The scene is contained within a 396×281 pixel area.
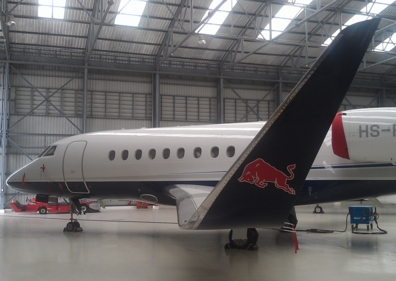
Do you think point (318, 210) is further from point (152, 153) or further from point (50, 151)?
point (50, 151)

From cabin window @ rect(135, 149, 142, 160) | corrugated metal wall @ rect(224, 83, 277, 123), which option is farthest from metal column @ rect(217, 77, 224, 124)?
cabin window @ rect(135, 149, 142, 160)

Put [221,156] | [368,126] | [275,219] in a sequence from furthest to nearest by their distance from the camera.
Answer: [221,156], [368,126], [275,219]

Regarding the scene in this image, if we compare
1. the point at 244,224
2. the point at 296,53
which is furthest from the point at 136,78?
the point at 244,224

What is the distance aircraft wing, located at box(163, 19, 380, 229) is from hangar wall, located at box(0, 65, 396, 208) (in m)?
23.5

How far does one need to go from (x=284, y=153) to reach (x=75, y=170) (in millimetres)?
9781

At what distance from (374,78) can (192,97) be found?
54.0ft

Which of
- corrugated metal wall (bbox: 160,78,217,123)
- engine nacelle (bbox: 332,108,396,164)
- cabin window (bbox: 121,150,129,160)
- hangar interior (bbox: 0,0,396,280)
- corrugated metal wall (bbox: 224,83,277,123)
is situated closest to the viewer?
engine nacelle (bbox: 332,108,396,164)

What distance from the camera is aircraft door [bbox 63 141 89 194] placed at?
12734 millimetres

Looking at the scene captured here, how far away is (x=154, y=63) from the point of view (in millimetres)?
27828

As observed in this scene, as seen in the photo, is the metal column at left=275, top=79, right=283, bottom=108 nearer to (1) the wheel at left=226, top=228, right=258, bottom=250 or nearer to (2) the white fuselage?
(2) the white fuselage

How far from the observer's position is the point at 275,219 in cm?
489

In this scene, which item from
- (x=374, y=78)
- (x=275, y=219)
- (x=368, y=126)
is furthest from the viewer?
(x=374, y=78)

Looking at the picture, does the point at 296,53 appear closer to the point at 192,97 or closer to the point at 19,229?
the point at 192,97

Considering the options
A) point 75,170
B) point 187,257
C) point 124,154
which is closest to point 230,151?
point 187,257
